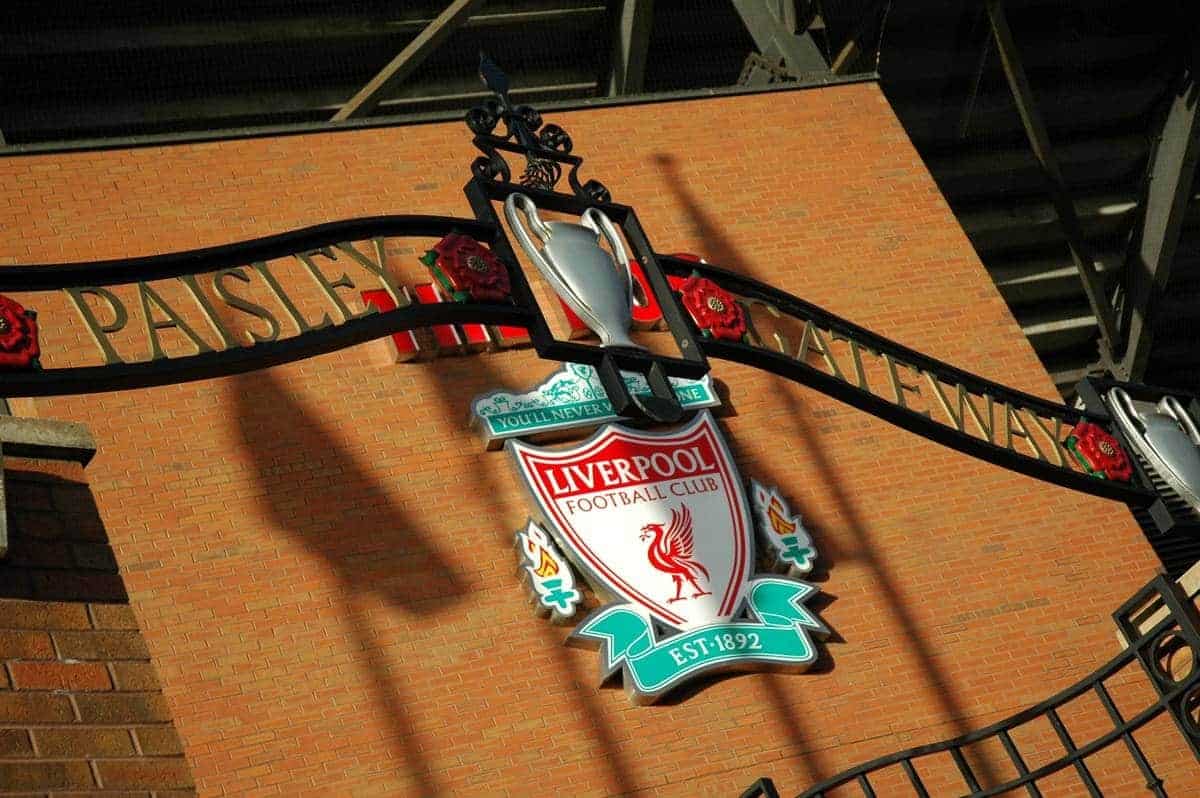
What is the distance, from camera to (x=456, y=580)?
959 cm

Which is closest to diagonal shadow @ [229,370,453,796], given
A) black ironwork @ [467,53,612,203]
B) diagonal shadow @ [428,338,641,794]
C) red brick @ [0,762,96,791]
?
diagonal shadow @ [428,338,641,794]

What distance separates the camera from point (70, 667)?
4082mm

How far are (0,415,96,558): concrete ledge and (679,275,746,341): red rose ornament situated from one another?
212 cm

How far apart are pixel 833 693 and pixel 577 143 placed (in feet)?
14.9

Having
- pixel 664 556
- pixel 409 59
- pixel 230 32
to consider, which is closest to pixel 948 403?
pixel 664 556

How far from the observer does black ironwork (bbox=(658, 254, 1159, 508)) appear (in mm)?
5750

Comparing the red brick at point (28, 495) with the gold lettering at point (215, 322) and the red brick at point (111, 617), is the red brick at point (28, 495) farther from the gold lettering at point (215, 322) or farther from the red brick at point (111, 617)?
the gold lettering at point (215, 322)

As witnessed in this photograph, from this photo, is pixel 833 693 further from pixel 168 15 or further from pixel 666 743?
pixel 168 15

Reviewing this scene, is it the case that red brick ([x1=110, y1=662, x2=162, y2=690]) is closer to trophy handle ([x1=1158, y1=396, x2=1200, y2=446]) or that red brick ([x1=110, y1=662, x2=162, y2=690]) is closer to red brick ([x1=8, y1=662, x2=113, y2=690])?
red brick ([x1=8, y1=662, x2=113, y2=690])

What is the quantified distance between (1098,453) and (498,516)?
13.9 feet

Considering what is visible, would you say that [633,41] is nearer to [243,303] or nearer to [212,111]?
[212,111]

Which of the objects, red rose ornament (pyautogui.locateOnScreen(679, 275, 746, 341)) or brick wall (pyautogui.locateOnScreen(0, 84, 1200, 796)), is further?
brick wall (pyautogui.locateOnScreen(0, 84, 1200, 796))

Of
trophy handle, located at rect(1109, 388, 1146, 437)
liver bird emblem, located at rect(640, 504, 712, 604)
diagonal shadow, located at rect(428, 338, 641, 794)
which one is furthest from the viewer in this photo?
liver bird emblem, located at rect(640, 504, 712, 604)

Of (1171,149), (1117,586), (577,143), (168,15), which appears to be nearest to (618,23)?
(577,143)
